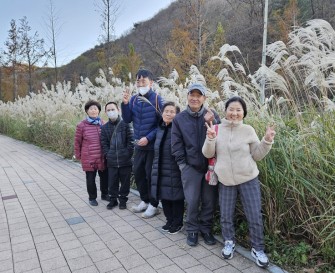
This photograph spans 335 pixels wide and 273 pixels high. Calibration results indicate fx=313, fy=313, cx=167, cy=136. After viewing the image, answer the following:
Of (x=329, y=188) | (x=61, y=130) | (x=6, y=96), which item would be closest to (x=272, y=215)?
(x=329, y=188)

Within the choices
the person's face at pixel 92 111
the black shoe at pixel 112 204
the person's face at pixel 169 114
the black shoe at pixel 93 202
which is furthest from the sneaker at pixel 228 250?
the person's face at pixel 92 111

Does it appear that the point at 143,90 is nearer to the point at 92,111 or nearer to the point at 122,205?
the point at 92,111

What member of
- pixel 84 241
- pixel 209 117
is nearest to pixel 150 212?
pixel 84 241

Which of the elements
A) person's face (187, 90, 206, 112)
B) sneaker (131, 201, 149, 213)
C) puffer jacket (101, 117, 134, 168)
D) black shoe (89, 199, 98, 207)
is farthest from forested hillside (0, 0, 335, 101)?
black shoe (89, 199, 98, 207)

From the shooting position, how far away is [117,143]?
15.0 feet

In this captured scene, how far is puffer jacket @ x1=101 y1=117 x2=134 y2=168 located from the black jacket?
4.61 feet

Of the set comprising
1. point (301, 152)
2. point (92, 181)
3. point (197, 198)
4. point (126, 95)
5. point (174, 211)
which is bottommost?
point (174, 211)

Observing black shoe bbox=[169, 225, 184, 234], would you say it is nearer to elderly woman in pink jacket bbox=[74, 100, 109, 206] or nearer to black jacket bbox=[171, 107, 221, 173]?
black jacket bbox=[171, 107, 221, 173]

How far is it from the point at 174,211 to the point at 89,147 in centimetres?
181

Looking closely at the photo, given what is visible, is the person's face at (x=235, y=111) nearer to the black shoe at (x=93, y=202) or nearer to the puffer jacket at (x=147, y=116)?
the puffer jacket at (x=147, y=116)

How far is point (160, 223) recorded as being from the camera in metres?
4.06

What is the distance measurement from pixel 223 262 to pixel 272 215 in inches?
27.0

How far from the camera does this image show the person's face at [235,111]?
296 centimetres

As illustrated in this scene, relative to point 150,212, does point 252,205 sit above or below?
above
